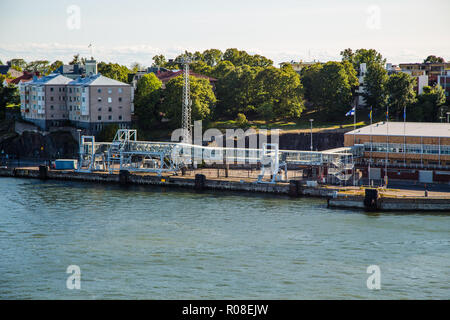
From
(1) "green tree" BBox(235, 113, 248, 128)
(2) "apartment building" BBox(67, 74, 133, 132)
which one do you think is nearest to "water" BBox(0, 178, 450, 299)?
(1) "green tree" BBox(235, 113, 248, 128)

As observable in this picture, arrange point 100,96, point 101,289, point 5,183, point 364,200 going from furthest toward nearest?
1. point 100,96
2. point 5,183
3. point 364,200
4. point 101,289

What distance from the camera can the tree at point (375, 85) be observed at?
88.5m

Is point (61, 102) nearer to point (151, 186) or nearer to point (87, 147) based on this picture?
point (87, 147)

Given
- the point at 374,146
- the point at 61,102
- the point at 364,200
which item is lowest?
the point at 364,200

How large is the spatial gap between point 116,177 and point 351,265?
37.0 meters

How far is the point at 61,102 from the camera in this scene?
302ft

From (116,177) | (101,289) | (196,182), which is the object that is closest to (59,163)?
(116,177)

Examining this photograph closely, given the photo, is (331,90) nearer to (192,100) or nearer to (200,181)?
(192,100)

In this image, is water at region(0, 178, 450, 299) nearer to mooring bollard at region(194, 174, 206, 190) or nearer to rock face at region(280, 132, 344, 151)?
mooring bollard at region(194, 174, 206, 190)

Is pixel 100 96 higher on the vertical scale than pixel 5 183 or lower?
higher

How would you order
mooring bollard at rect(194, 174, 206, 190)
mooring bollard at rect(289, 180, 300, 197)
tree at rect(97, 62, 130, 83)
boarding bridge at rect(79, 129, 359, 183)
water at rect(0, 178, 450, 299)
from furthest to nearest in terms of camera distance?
tree at rect(97, 62, 130, 83) < mooring bollard at rect(194, 174, 206, 190) < boarding bridge at rect(79, 129, 359, 183) < mooring bollard at rect(289, 180, 300, 197) < water at rect(0, 178, 450, 299)

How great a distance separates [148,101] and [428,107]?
37.3 meters

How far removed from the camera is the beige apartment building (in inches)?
3398

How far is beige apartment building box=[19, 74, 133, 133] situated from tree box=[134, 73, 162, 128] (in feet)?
4.79
